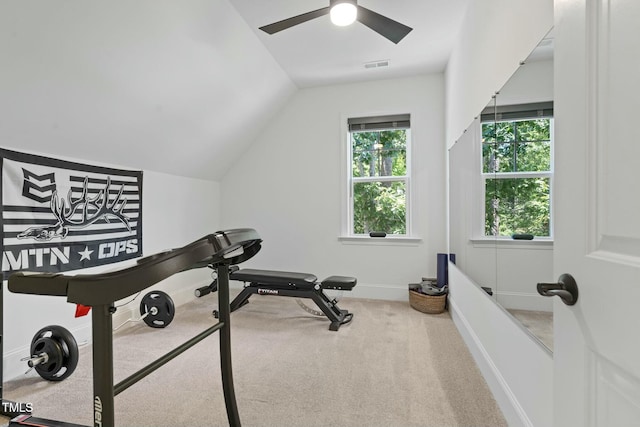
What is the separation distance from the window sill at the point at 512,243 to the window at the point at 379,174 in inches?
65.0

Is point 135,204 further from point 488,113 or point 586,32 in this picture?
point 586,32

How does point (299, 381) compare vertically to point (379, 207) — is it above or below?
below

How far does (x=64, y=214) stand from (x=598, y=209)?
3.20 meters

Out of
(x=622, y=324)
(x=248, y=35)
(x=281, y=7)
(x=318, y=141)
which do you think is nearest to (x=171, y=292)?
(x=318, y=141)

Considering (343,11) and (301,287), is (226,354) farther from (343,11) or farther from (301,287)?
(343,11)

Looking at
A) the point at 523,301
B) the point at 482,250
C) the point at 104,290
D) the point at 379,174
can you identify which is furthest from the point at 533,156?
the point at 379,174

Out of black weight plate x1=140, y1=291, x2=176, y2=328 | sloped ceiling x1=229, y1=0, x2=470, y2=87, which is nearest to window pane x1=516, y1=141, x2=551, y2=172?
sloped ceiling x1=229, y1=0, x2=470, y2=87

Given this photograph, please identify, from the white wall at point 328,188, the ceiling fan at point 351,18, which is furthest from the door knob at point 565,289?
the white wall at point 328,188

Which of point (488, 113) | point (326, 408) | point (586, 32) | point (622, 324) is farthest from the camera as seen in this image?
point (488, 113)

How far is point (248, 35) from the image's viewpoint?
2857 millimetres

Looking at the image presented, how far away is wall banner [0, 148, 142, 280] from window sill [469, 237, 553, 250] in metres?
3.13

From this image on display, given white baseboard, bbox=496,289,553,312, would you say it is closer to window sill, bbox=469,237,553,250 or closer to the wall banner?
window sill, bbox=469,237,553,250

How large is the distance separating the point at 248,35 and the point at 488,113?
2243mm

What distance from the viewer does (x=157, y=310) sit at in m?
Result: 2.88
